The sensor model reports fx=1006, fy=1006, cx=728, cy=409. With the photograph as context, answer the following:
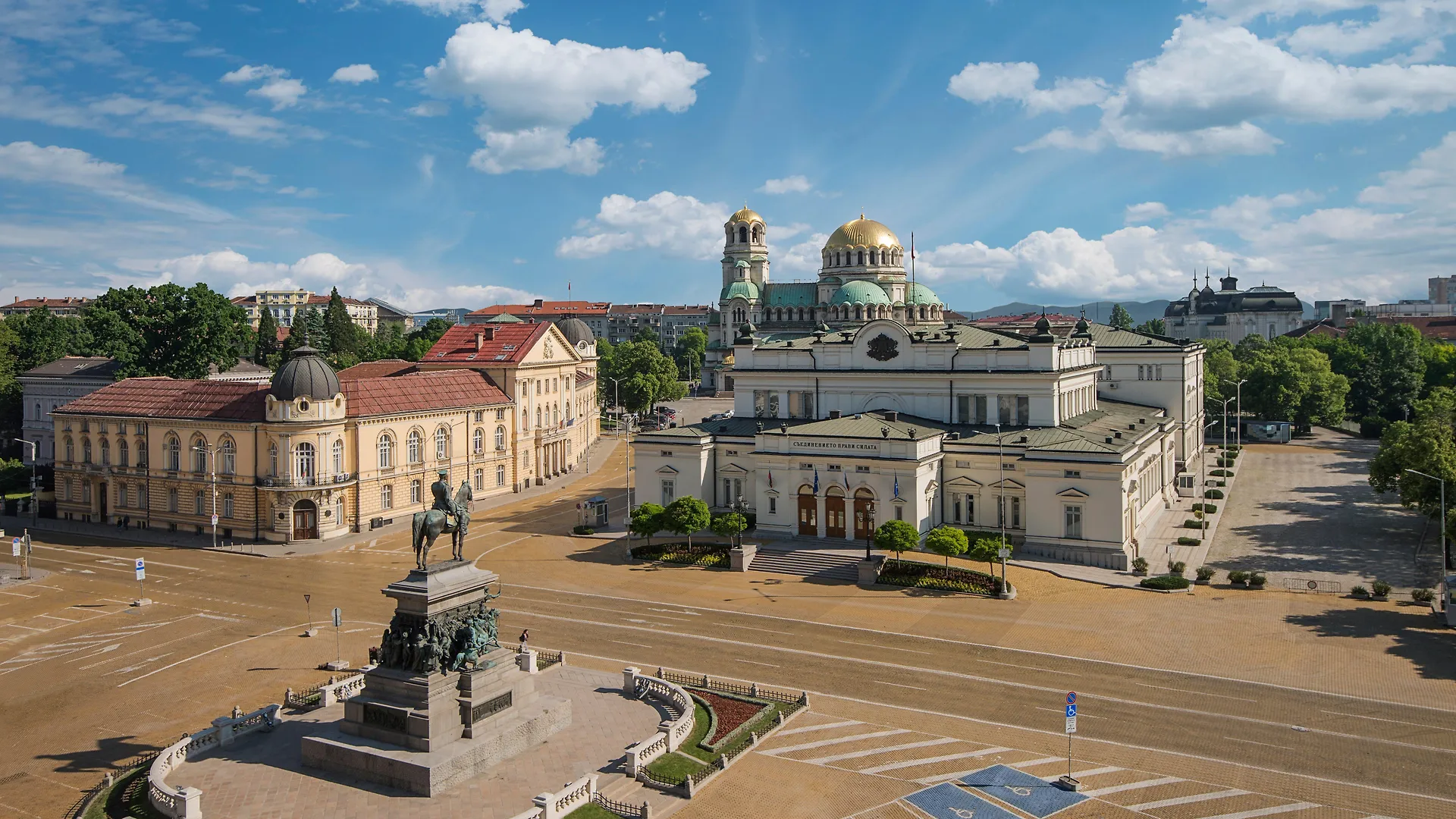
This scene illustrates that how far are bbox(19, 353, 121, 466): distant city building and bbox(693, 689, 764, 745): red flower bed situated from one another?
80.6 m

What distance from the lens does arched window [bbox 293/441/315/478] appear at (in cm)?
6542

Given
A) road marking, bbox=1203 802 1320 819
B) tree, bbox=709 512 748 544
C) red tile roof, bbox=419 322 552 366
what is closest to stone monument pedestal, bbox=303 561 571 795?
road marking, bbox=1203 802 1320 819

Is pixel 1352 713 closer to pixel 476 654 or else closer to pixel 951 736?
pixel 951 736

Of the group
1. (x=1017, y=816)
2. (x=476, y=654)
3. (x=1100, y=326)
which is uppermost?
(x=1100, y=326)

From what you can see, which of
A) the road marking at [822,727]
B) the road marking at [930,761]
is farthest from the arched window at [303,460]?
the road marking at [930,761]

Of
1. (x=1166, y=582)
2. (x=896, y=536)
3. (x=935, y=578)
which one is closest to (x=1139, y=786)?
(x=935, y=578)

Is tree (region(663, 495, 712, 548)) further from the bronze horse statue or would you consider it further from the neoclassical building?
the bronze horse statue

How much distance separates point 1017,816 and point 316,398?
53.3 meters

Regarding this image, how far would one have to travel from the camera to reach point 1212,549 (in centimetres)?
5931

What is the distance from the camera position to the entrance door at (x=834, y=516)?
60625 mm

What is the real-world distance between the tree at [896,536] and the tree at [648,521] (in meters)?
13.2

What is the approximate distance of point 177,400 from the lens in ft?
233

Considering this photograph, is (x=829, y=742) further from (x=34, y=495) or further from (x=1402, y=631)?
(x=34, y=495)

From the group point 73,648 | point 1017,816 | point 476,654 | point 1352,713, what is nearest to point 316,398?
point 73,648
